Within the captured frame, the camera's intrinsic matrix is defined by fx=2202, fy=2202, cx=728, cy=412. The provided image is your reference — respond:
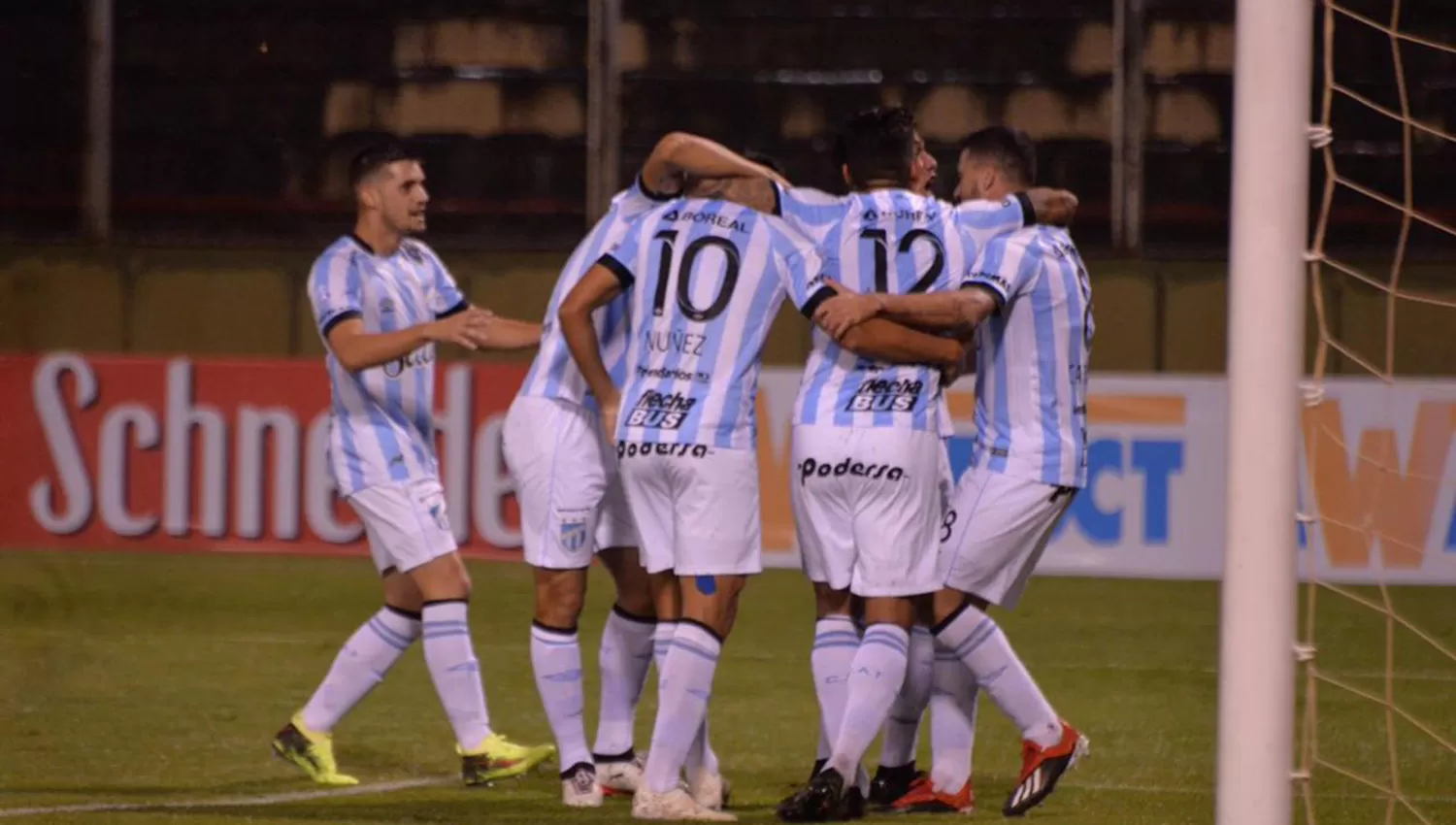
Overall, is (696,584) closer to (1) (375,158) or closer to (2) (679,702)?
(2) (679,702)

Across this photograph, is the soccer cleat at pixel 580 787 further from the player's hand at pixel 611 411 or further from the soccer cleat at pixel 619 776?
the player's hand at pixel 611 411

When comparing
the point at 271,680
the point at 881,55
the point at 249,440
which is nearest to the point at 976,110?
the point at 881,55

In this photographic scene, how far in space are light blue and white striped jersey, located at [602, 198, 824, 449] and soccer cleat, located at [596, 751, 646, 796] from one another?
84 centimetres

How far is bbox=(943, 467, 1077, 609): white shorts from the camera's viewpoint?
497 cm

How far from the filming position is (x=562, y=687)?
5.09m

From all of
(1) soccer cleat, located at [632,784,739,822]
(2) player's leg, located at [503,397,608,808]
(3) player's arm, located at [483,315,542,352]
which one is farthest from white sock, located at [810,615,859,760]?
(3) player's arm, located at [483,315,542,352]

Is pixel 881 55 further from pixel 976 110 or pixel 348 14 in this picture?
pixel 348 14

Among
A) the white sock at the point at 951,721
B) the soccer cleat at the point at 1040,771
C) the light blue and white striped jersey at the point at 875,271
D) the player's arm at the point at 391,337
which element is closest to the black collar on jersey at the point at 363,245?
the player's arm at the point at 391,337

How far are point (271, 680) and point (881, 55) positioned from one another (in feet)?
20.3

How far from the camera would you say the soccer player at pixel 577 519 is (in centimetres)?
507

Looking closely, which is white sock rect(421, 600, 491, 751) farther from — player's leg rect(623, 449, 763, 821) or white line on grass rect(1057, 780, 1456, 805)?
white line on grass rect(1057, 780, 1456, 805)

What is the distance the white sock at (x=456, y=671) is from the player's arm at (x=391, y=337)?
2.07 ft

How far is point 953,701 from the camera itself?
199 inches

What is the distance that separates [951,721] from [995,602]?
29 cm
